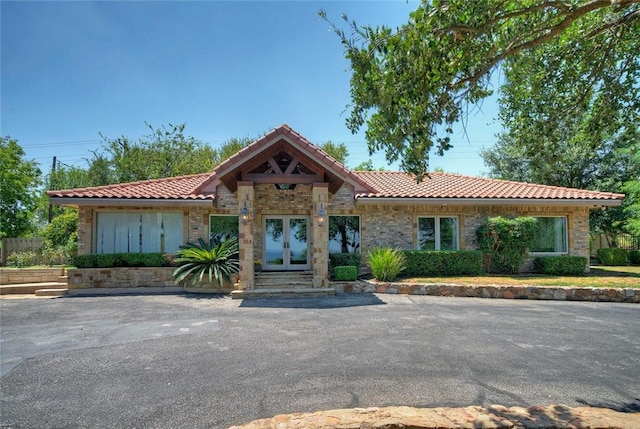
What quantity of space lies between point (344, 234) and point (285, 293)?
5.22 metres

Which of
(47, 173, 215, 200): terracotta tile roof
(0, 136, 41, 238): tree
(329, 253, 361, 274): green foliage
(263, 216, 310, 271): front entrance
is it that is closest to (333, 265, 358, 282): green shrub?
(329, 253, 361, 274): green foliage

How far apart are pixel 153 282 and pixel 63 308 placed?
3.26m

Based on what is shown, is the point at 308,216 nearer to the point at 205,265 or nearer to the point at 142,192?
the point at 205,265

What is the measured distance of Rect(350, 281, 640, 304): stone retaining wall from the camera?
1062cm

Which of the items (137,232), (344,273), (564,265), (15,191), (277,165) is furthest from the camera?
(15,191)

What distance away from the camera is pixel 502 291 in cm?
1113

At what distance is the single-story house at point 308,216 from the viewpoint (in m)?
13.9

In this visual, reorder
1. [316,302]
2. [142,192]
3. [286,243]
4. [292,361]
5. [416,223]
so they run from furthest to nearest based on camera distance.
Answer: [416,223]
[286,243]
[142,192]
[316,302]
[292,361]

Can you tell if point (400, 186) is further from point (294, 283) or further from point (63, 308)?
point (63, 308)

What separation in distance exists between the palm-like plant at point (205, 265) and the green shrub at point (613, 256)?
21380mm

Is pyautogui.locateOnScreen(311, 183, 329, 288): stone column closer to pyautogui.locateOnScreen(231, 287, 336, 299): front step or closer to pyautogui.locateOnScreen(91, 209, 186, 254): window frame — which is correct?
pyautogui.locateOnScreen(231, 287, 336, 299): front step

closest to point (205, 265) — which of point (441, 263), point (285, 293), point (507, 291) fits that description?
point (285, 293)

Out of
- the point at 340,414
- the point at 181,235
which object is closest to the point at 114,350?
the point at 340,414

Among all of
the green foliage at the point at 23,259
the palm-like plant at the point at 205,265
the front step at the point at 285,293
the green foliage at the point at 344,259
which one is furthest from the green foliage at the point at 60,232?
the green foliage at the point at 344,259
